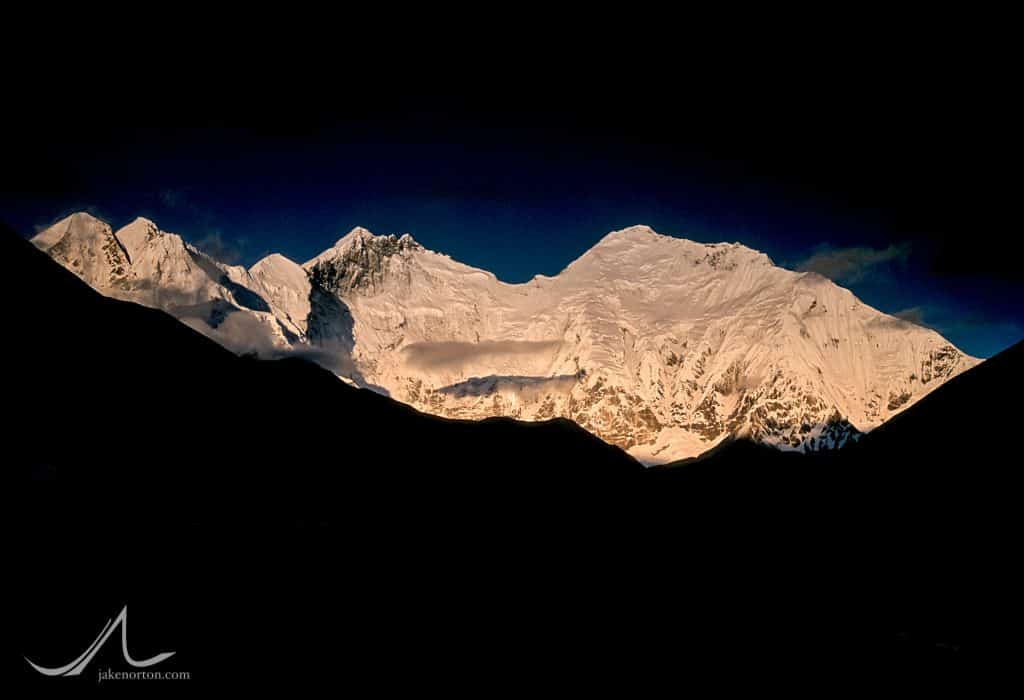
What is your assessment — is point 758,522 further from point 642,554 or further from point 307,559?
point 307,559

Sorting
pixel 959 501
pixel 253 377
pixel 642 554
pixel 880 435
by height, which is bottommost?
pixel 642 554

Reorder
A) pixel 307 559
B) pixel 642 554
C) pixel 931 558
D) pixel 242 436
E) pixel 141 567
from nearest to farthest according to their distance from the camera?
pixel 141 567, pixel 307 559, pixel 931 558, pixel 642 554, pixel 242 436

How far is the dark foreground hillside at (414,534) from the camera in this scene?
1623 inches

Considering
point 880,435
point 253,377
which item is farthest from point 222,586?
point 880,435

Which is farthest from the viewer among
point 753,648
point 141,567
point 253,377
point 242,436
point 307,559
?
point 253,377

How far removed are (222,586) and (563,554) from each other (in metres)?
56.4

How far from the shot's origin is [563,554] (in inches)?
3669

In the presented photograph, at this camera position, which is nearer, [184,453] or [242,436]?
[184,453]

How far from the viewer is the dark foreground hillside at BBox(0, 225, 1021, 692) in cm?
4122

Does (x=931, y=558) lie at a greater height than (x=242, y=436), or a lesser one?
lesser

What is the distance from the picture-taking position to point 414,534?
83.8 metres

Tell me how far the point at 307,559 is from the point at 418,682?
21178 millimetres

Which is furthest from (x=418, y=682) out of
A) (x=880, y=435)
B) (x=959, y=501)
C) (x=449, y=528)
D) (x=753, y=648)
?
(x=880, y=435)

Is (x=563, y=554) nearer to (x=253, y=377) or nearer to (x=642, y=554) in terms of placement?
(x=642, y=554)
